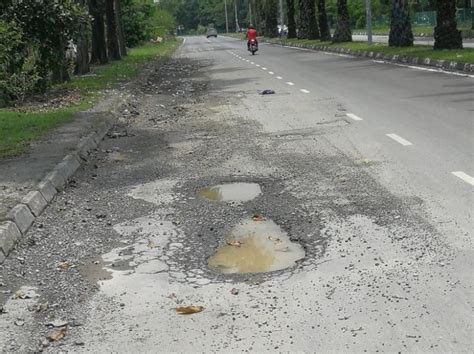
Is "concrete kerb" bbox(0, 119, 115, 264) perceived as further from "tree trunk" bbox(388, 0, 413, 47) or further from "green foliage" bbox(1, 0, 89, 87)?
"tree trunk" bbox(388, 0, 413, 47)

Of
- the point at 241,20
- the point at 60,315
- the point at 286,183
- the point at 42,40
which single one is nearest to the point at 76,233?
the point at 60,315

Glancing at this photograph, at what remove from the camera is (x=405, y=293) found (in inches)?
184

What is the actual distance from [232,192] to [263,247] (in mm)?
2023

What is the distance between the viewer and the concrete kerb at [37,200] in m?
6.34

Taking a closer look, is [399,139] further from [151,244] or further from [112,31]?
[112,31]

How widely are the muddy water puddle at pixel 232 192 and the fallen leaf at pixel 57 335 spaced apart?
3292 millimetres

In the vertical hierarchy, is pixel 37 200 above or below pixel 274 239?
above

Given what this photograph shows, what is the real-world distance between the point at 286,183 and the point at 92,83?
16810mm

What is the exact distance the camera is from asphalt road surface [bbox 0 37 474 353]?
170 inches

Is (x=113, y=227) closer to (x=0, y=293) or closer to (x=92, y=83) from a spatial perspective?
(x=0, y=293)

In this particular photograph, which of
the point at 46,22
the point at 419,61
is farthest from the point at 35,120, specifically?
the point at 419,61

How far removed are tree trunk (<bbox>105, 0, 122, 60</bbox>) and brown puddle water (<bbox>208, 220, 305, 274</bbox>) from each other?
108 feet

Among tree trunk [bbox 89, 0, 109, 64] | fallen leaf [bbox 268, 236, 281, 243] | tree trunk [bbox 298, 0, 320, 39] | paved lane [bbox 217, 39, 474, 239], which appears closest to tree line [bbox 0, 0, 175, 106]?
paved lane [bbox 217, 39, 474, 239]

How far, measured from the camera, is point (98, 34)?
3594cm
